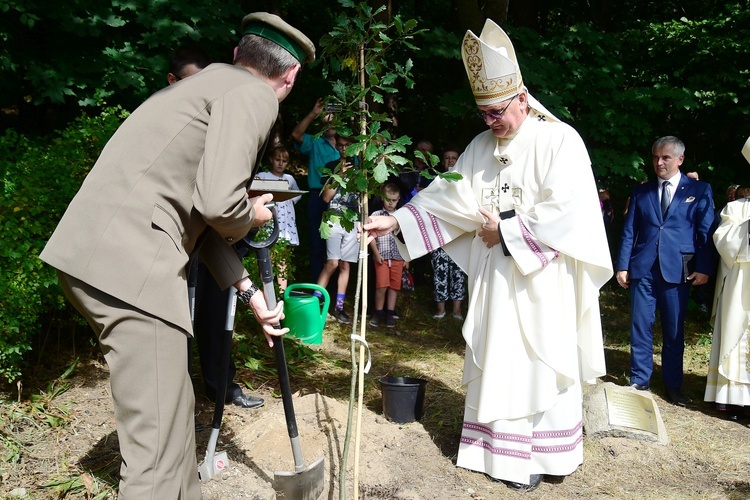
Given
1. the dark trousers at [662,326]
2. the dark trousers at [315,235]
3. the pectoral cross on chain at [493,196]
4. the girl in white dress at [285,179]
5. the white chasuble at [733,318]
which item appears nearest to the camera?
the pectoral cross on chain at [493,196]

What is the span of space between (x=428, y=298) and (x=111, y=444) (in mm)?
5917

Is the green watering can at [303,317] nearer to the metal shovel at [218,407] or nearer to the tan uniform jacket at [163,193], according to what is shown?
the metal shovel at [218,407]

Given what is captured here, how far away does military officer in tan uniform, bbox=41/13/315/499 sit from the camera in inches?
94.2

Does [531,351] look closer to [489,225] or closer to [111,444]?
[489,225]

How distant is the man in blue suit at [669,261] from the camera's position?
20.2 feet

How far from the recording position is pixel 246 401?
4824mm

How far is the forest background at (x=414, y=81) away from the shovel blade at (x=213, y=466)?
151cm

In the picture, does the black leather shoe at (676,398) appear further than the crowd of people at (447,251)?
Yes

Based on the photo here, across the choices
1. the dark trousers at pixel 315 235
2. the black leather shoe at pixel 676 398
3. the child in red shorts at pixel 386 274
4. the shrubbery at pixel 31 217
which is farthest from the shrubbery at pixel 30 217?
the black leather shoe at pixel 676 398

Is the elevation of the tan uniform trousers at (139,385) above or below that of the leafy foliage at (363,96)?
below

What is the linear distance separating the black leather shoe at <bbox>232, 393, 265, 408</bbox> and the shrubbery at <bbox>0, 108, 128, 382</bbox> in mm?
1344

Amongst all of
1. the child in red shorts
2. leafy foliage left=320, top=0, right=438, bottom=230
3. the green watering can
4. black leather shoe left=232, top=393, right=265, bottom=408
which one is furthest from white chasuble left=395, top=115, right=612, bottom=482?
the child in red shorts

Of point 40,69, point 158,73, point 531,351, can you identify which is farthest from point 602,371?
point 40,69

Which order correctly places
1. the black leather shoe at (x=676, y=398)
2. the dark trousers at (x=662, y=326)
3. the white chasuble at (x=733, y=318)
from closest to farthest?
the white chasuble at (x=733, y=318) → the black leather shoe at (x=676, y=398) → the dark trousers at (x=662, y=326)
